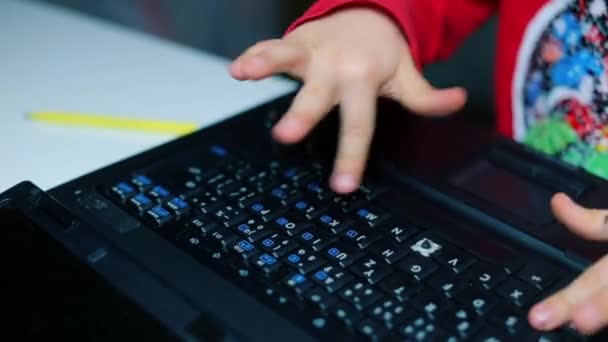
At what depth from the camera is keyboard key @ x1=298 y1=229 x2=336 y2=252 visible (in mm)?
379

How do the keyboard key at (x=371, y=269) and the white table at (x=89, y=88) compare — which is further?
the white table at (x=89, y=88)

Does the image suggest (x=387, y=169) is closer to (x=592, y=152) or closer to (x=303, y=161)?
(x=303, y=161)

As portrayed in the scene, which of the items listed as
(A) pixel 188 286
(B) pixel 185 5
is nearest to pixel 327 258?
(A) pixel 188 286

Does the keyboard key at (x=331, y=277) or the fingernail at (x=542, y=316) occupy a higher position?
the fingernail at (x=542, y=316)

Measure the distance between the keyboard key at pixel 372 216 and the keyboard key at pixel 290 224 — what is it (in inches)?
1.2

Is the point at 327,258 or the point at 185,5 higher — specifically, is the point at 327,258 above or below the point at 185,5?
above

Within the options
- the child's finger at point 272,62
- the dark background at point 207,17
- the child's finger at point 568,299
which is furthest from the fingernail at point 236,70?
the dark background at point 207,17

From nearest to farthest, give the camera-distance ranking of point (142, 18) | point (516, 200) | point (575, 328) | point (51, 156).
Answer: point (575, 328) < point (516, 200) < point (51, 156) < point (142, 18)

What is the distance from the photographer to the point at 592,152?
0.59 m

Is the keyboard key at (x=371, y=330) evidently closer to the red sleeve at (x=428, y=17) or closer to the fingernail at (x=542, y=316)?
the fingernail at (x=542, y=316)

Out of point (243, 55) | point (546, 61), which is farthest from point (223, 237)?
point (546, 61)

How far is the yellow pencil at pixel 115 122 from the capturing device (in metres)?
0.58

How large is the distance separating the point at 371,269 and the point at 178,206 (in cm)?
12

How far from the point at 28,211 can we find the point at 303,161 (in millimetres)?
161
